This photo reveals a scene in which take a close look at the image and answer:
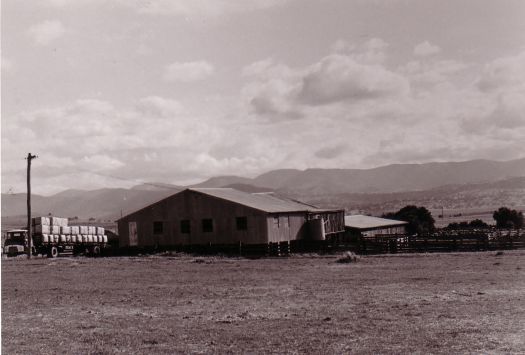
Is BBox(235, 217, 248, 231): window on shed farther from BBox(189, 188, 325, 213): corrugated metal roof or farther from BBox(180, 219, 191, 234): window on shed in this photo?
BBox(180, 219, 191, 234): window on shed

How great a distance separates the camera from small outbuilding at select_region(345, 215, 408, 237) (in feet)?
203

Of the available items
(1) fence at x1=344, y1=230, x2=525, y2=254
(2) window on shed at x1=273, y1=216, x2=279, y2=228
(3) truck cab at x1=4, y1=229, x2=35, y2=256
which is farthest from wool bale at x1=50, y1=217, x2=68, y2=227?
(1) fence at x1=344, y1=230, x2=525, y2=254

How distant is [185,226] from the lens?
49.3m

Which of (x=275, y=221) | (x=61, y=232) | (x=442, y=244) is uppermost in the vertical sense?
(x=61, y=232)

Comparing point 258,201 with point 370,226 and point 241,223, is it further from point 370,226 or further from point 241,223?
point 370,226

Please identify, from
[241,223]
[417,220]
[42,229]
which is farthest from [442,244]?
[42,229]

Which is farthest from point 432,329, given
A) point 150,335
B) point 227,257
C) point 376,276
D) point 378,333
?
point 227,257

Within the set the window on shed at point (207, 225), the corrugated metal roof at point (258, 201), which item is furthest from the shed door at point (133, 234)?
the window on shed at point (207, 225)

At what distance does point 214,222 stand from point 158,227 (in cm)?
544

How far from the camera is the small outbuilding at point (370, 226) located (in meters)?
61.8

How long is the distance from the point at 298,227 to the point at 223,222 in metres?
7.81

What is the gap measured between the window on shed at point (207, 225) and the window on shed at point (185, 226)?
1.38m

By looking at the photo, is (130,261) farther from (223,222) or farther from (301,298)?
(301,298)

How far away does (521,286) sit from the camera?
813 inches
